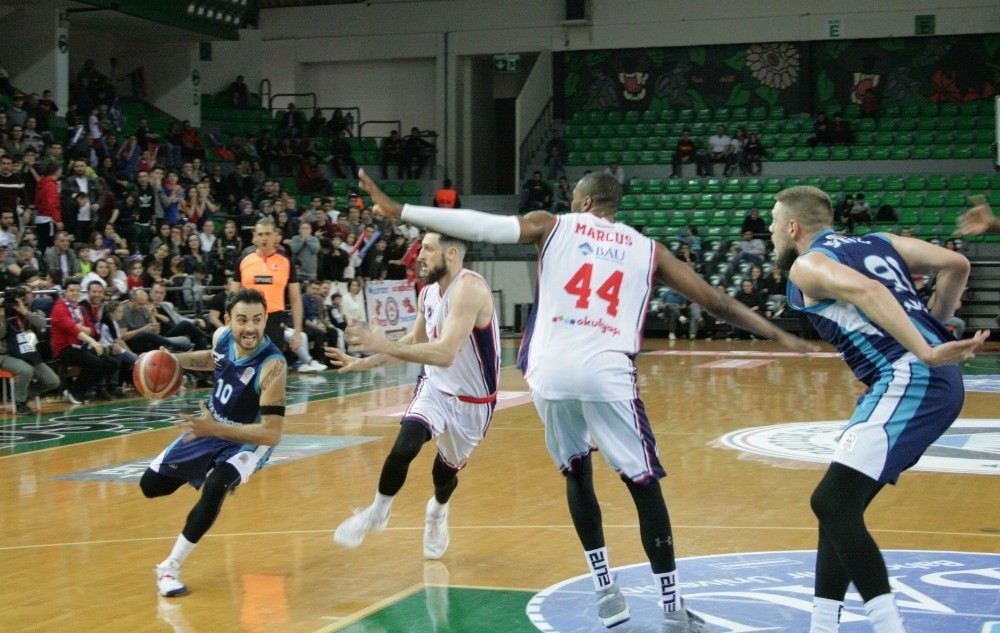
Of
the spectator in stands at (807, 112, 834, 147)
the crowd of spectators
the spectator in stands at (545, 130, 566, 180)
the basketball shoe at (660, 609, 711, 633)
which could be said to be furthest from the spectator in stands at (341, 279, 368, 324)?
the basketball shoe at (660, 609, 711, 633)

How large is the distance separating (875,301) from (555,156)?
25817mm

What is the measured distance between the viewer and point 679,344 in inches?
928

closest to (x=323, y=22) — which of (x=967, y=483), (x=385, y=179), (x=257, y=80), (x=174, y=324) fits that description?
(x=257, y=80)

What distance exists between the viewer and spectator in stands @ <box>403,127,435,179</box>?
30734 millimetres

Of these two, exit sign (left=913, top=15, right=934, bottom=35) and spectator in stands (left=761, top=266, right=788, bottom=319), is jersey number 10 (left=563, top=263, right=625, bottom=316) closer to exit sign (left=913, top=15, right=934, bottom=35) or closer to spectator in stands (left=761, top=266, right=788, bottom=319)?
→ spectator in stands (left=761, top=266, right=788, bottom=319)

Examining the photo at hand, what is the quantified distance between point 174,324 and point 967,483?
10.2 m

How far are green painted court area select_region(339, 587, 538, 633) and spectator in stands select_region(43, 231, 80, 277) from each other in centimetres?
1131

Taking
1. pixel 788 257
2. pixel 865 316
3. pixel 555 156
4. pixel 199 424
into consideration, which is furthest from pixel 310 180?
pixel 865 316

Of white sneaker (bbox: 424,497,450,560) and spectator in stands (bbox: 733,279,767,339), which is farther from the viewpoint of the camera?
spectator in stands (bbox: 733,279,767,339)

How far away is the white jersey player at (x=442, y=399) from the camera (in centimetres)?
648

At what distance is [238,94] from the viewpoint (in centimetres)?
3047

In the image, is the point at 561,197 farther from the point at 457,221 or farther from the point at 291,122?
the point at 457,221

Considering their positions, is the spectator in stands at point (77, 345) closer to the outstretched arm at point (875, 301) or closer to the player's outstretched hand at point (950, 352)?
the outstretched arm at point (875, 301)

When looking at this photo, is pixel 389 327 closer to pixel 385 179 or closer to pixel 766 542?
pixel 385 179
